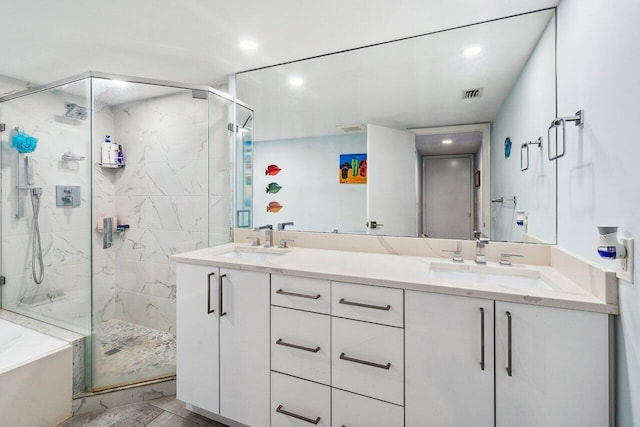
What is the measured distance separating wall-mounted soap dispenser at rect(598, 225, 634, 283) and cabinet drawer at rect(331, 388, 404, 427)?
90 centimetres

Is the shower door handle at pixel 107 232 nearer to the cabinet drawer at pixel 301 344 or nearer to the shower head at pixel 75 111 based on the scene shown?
the shower head at pixel 75 111

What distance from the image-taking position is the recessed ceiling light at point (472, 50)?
168cm

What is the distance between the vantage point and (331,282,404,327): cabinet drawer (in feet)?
4.05

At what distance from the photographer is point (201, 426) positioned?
5.47 ft

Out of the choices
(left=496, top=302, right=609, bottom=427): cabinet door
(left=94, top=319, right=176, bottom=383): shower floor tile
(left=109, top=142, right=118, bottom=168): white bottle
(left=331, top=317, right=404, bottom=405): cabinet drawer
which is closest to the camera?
(left=496, top=302, right=609, bottom=427): cabinet door

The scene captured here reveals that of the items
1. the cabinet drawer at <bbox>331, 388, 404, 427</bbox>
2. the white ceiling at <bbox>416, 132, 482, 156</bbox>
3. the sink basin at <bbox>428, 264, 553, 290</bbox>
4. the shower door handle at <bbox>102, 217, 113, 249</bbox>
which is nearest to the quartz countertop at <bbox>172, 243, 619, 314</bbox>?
the sink basin at <bbox>428, 264, 553, 290</bbox>

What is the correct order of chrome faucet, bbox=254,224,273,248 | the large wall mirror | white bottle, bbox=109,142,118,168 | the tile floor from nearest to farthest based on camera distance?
the large wall mirror < the tile floor < chrome faucet, bbox=254,224,273,248 < white bottle, bbox=109,142,118,168

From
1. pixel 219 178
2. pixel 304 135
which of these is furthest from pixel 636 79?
pixel 219 178

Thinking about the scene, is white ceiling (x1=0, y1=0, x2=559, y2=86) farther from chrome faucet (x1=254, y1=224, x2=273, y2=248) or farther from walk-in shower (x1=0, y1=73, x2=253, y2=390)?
chrome faucet (x1=254, y1=224, x2=273, y2=248)

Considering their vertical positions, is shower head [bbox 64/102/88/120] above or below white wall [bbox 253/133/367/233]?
above

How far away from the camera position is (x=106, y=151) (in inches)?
96.7

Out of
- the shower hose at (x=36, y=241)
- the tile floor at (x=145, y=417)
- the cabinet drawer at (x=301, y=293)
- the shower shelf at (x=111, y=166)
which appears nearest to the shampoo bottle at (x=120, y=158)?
the shower shelf at (x=111, y=166)

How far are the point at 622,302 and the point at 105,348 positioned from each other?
2.75m

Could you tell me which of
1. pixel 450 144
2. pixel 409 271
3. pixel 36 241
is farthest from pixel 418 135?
pixel 36 241
